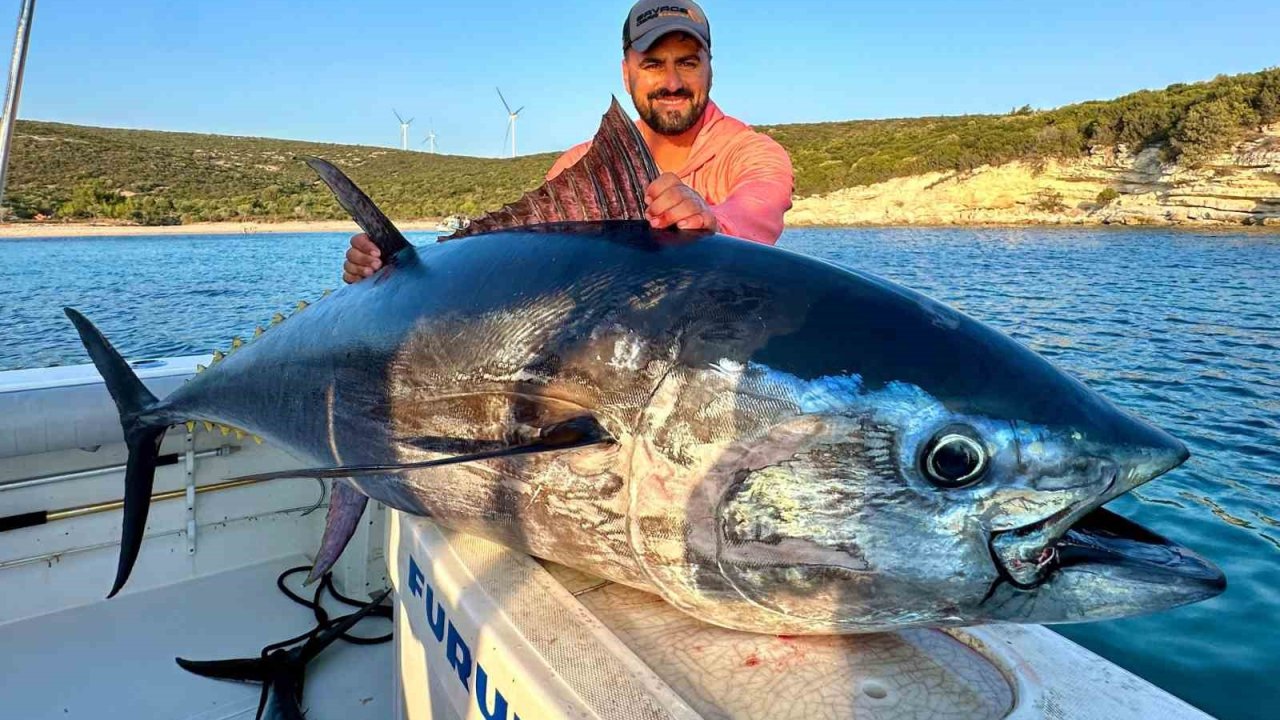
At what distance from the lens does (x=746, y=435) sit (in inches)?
47.1

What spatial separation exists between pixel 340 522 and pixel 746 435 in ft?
4.96

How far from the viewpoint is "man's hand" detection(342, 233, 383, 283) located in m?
2.12

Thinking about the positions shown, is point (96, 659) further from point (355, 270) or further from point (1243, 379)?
point (1243, 379)

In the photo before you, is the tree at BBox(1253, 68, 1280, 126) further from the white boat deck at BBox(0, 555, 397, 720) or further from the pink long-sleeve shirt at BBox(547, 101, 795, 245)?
the white boat deck at BBox(0, 555, 397, 720)

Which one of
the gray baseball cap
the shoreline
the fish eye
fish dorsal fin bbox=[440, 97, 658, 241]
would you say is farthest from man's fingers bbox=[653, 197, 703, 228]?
the shoreline

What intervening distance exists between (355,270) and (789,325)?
148cm

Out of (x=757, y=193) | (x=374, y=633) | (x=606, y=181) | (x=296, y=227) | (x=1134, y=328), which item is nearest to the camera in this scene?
(x=606, y=181)

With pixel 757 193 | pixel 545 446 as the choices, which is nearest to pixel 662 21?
pixel 757 193

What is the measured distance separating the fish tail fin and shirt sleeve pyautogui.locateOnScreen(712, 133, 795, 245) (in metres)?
2.02

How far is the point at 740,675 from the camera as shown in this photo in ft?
4.16

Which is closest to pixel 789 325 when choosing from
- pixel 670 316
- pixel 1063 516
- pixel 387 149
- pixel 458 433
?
pixel 670 316

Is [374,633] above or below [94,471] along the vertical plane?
below

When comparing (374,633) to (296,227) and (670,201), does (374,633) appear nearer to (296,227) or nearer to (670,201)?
(670,201)

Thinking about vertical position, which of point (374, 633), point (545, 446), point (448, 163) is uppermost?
point (448, 163)
